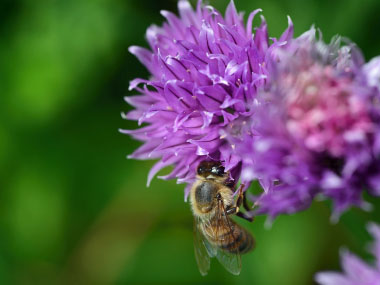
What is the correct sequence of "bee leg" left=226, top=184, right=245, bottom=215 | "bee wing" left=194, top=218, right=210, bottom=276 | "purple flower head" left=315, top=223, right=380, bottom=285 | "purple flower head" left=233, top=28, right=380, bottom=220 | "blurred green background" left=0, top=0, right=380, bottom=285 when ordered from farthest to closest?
"blurred green background" left=0, top=0, right=380, bottom=285
"bee wing" left=194, top=218, right=210, bottom=276
"bee leg" left=226, top=184, right=245, bottom=215
"purple flower head" left=315, top=223, right=380, bottom=285
"purple flower head" left=233, top=28, right=380, bottom=220

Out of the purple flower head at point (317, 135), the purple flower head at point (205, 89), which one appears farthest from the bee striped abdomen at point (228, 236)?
the purple flower head at point (317, 135)

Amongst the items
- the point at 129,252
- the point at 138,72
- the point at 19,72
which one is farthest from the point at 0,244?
the point at 138,72

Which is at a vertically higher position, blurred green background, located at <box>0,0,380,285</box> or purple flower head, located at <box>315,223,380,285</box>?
blurred green background, located at <box>0,0,380,285</box>

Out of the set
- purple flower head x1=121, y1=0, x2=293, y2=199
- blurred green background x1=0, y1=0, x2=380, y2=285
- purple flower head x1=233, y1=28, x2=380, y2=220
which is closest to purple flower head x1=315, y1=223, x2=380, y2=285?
purple flower head x1=233, y1=28, x2=380, y2=220

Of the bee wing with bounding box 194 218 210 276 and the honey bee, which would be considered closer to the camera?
the honey bee

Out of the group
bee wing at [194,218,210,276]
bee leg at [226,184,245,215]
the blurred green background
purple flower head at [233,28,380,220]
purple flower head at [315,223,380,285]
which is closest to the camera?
purple flower head at [233,28,380,220]

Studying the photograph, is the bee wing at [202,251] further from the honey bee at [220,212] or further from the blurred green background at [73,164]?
the blurred green background at [73,164]

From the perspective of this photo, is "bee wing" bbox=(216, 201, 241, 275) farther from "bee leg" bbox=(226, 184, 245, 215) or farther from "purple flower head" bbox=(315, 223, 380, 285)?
"purple flower head" bbox=(315, 223, 380, 285)

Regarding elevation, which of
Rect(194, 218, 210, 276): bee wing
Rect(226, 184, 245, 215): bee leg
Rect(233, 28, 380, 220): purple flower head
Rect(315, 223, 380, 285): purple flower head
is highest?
Rect(233, 28, 380, 220): purple flower head
